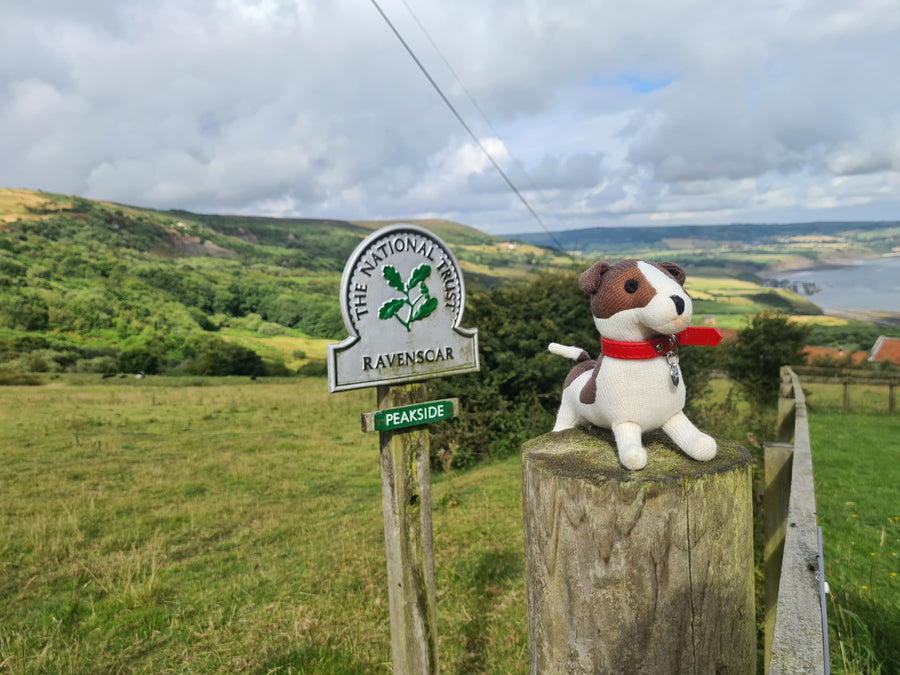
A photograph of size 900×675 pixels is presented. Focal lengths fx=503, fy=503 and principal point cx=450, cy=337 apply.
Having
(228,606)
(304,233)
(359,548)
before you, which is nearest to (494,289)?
(359,548)

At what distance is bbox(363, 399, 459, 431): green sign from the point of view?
2551mm

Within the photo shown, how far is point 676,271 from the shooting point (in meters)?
1.88

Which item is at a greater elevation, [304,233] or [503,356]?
[304,233]

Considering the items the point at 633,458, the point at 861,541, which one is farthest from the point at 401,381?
the point at 861,541

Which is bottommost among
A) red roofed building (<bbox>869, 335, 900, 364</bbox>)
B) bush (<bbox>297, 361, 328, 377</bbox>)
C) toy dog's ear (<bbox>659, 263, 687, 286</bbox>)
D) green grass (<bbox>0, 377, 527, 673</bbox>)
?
red roofed building (<bbox>869, 335, 900, 364</bbox>)

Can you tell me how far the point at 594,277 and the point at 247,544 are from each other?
640cm

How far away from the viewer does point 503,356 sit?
1030 cm

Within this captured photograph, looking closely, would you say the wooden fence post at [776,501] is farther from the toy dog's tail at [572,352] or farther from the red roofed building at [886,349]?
the red roofed building at [886,349]

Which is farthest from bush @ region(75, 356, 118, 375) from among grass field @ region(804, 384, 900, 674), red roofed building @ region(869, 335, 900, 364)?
red roofed building @ region(869, 335, 900, 364)

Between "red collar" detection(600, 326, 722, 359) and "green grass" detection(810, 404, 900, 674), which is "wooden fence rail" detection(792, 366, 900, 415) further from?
"red collar" detection(600, 326, 722, 359)

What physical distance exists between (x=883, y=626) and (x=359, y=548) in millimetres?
4736

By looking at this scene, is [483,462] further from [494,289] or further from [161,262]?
[161,262]

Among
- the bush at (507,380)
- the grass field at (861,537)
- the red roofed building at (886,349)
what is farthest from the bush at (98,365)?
the red roofed building at (886,349)

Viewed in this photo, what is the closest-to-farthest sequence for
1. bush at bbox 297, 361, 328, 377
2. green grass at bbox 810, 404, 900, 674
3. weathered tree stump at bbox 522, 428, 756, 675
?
weathered tree stump at bbox 522, 428, 756, 675, green grass at bbox 810, 404, 900, 674, bush at bbox 297, 361, 328, 377
